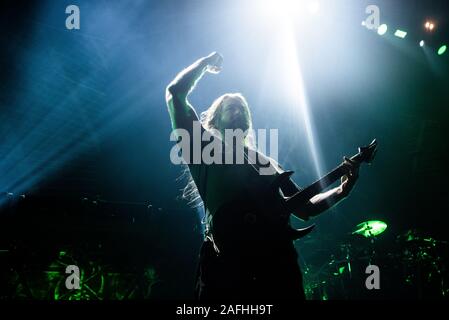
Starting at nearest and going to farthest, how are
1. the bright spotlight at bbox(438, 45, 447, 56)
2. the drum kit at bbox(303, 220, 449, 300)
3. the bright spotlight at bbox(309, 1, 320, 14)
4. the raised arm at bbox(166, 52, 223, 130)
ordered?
the raised arm at bbox(166, 52, 223, 130)
the drum kit at bbox(303, 220, 449, 300)
the bright spotlight at bbox(309, 1, 320, 14)
the bright spotlight at bbox(438, 45, 447, 56)

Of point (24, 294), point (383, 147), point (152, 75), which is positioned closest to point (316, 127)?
point (383, 147)

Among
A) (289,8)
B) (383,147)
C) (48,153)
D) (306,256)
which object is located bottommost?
(306,256)

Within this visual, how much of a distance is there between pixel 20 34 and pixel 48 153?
1891 mm

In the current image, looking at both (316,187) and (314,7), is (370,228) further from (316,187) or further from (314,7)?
(316,187)

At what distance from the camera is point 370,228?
5.89m

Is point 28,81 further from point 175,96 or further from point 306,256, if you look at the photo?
point 306,256

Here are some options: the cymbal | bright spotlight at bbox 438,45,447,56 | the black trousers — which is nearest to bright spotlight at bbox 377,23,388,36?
bright spotlight at bbox 438,45,447,56

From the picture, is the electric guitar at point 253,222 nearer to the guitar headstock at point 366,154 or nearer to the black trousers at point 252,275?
the black trousers at point 252,275

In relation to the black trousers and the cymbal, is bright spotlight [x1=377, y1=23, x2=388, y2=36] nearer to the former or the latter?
the cymbal

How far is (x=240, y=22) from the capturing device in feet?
18.7

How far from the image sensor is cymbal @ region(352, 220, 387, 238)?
19.2 feet

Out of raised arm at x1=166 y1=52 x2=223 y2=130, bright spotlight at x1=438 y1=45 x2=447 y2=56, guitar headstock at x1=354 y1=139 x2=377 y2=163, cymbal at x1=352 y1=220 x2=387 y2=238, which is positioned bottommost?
cymbal at x1=352 y1=220 x2=387 y2=238

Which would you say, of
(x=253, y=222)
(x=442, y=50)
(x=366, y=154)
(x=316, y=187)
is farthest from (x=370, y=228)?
(x=253, y=222)

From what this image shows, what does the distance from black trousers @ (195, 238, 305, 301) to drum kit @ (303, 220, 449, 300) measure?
15.6ft
